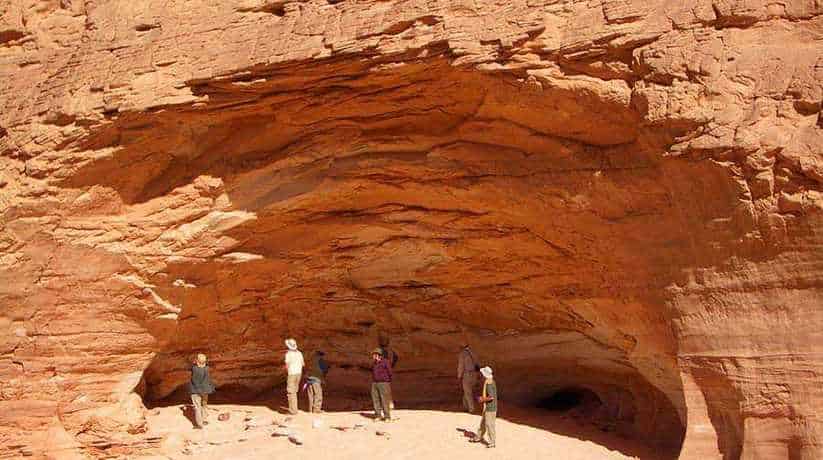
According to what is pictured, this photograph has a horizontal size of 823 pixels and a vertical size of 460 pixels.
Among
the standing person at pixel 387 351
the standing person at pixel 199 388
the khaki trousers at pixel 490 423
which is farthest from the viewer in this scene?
the standing person at pixel 387 351

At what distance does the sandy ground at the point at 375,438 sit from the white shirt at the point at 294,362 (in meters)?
0.51

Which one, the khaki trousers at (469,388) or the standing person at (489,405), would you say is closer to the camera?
the standing person at (489,405)

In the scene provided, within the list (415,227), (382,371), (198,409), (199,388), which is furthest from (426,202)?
(198,409)

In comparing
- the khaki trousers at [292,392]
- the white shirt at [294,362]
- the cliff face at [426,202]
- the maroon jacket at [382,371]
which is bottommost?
the khaki trousers at [292,392]

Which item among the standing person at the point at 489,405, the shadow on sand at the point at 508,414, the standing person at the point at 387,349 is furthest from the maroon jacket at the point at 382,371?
the standing person at the point at 489,405

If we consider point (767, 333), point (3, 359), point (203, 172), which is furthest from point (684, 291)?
point (3, 359)

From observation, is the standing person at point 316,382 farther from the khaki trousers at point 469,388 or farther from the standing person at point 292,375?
the khaki trousers at point 469,388

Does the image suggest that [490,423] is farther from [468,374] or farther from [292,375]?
[292,375]

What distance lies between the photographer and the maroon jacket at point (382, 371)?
32.6 ft

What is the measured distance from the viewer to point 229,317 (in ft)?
36.6

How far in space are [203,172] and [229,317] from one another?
2.03m

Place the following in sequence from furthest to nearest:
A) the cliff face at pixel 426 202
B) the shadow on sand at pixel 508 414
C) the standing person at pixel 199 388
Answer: the standing person at pixel 199 388 < the shadow on sand at pixel 508 414 < the cliff face at pixel 426 202

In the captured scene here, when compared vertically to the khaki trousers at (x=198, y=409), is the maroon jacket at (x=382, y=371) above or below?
above

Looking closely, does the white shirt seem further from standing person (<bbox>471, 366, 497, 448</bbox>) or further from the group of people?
standing person (<bbox>471, 366, 497, 448</bbox>)
